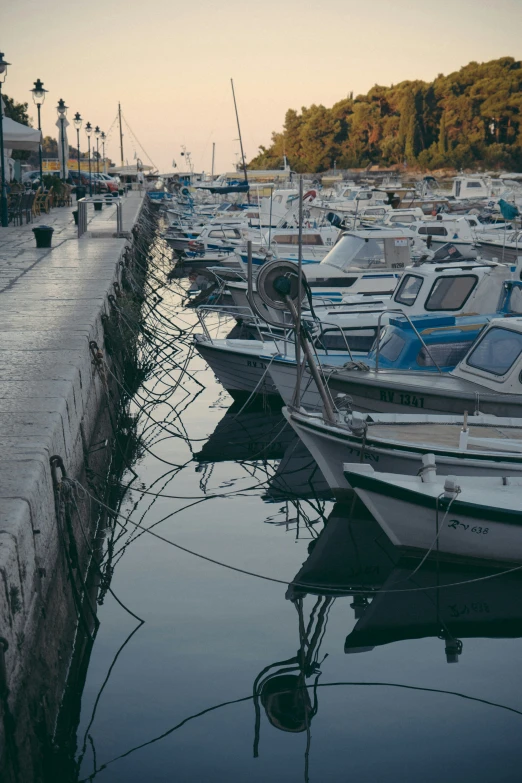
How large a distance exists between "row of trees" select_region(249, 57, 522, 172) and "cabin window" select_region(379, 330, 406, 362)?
278 ft

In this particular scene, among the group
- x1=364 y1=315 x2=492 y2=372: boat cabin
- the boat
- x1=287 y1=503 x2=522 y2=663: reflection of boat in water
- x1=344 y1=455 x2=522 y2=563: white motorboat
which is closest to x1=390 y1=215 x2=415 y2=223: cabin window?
x1=364 y1=315 x2=492 y2=372: boat cabin

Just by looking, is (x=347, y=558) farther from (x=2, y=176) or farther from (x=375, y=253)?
(x=2, y=176)

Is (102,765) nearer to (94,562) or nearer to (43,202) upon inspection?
(94,562)

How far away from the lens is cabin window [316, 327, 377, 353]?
1248cm

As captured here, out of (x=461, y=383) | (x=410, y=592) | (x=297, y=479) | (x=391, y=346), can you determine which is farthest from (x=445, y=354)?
(x=410, y=592)

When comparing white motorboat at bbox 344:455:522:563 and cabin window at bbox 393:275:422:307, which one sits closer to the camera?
white motorboat at bbox 344:455:522:563

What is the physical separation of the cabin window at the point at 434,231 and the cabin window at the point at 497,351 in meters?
15.4

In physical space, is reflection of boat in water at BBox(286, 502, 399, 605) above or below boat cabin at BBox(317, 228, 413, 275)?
below

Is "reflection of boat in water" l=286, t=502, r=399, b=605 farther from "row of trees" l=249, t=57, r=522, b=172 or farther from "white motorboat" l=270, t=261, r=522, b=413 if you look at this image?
"row of trees" l=249, t=57, r=522, b=172

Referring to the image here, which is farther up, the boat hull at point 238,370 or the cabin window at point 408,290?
the cabin window at point 408,290

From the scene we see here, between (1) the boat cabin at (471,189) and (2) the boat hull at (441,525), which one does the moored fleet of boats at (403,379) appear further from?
(1) the boat cabin at (471,189)

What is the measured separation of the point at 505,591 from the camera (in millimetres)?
7367

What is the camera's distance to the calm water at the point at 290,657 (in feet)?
17.3

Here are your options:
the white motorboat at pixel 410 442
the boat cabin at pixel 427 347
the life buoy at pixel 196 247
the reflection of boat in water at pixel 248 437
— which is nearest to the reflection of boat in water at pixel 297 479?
the reflection of boat in water at pixel 248 437
